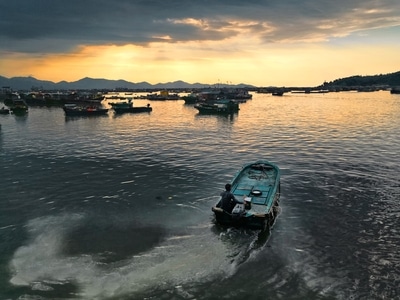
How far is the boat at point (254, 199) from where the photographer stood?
53.0 ft

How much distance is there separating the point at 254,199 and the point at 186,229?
414 centimetres

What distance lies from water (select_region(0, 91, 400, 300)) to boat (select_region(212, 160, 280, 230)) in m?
0.63

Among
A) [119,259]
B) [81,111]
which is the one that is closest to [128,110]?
[81,111]

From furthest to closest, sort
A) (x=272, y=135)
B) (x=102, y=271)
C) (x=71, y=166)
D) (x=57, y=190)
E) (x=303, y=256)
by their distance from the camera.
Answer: (x=272, y=135) < (x=71, y=166) < (x=57, y=190) < (x=303, y=256) < (x=102, y=271)

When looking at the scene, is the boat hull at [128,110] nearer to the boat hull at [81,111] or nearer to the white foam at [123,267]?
the boat hull at [81,111]

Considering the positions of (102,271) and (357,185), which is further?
(357,185)

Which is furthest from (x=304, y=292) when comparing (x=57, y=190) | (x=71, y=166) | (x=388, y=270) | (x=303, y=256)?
(x=71, y=166)

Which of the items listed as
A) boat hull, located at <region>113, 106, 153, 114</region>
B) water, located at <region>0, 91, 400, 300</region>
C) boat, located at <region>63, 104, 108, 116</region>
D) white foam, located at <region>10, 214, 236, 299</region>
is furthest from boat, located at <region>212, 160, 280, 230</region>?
boat hull, located at <region>113, 106, 153, 114</region>

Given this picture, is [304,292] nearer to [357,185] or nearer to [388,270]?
[388,270]

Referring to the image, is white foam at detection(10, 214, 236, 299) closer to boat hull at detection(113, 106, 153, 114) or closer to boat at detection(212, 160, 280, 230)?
boat at detection(212, 160, 280, 230)

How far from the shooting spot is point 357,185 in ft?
77.8

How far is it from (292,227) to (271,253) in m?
2.99

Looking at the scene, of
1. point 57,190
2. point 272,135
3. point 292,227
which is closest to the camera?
point 292,227

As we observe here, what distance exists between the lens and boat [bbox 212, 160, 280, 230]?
16.1m
